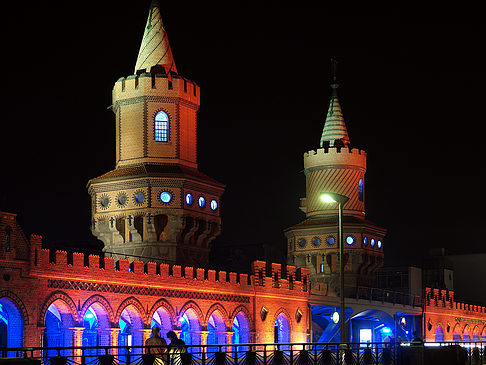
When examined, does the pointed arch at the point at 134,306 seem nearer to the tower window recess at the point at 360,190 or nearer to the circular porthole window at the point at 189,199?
the circular porthole window at the point at 189,199

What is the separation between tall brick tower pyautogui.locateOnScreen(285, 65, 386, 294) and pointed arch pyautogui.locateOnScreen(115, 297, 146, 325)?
78.8ft

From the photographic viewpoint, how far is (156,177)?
4806cm

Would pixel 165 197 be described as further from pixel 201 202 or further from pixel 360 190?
pixel 360 190

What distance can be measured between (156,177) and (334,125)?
870 inches

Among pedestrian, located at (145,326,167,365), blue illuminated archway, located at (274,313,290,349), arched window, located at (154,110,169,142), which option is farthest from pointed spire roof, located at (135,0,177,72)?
pedestrian, located at (145,326,167,365)

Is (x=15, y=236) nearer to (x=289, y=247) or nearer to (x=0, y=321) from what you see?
(x=0, y=321)

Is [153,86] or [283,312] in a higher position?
[153,86]

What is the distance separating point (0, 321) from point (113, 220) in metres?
9.33

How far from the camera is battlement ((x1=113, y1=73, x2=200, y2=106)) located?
163ft

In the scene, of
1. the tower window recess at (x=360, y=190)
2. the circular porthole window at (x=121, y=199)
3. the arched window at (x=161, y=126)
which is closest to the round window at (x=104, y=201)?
the circular porthole window at (x=121, y=199)

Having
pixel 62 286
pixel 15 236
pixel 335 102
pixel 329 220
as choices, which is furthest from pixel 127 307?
pixel 335 102

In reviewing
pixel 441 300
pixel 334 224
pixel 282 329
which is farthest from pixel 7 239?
pixel 441 300

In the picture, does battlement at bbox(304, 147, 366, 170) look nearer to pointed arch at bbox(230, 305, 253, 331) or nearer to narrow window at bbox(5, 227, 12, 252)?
pointed arch at bbox(230, 305, 253, 331)

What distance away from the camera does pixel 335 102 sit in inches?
2672
